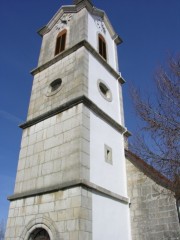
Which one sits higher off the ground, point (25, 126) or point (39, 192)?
point (25, 126)

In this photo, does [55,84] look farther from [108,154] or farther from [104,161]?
[104,161]

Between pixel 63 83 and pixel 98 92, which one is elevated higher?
pixel 63 83

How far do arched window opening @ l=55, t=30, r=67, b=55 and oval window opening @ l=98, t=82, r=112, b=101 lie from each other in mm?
Answer: 3106

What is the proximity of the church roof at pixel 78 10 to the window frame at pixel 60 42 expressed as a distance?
150 cm

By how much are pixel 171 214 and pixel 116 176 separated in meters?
2.35

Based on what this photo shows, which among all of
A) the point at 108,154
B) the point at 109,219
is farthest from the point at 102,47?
the point at 109,219

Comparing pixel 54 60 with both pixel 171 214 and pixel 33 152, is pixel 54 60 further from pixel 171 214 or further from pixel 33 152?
pixel 171 214

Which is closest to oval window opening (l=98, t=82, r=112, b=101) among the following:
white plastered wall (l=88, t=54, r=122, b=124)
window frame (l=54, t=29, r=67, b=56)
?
white plastered wall (l=88, t=54, r=122, b=124)

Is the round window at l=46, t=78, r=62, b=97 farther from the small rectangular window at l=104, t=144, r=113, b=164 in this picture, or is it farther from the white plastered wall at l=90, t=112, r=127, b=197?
the small rectangular window at l=104, t=144, r=113, b=164

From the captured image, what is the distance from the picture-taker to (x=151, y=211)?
9.40 metres

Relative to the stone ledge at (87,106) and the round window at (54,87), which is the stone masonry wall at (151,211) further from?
the round window at (54,87)

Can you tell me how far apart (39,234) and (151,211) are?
13.3ft

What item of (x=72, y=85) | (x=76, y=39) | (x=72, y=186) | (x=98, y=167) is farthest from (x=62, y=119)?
(x=76, y=39)

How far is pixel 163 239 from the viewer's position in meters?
8.70
